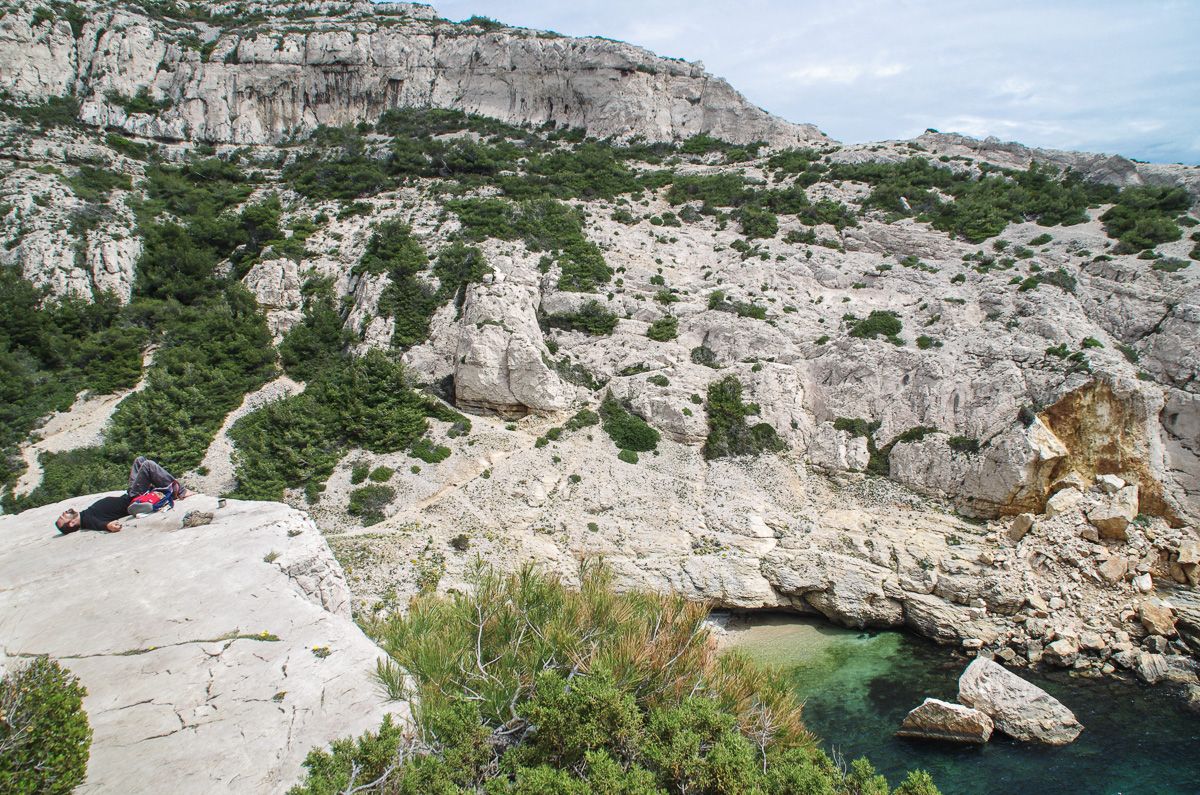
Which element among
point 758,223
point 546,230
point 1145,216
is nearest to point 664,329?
point 546,230

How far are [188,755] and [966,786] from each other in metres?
15.9

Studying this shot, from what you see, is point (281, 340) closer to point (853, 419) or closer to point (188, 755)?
point (188, 755)

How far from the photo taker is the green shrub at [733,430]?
27.0 meters

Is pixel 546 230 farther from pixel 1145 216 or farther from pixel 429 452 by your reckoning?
pixel 1145 216

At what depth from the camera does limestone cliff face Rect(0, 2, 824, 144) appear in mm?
50750

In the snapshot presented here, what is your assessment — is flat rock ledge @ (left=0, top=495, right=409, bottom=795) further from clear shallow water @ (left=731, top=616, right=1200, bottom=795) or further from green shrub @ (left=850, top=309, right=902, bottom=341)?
green shrub @ (left=850, top=309, right=902, bottom=341)

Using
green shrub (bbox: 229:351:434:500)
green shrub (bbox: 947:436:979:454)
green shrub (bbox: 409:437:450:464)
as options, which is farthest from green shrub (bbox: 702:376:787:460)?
green shrub (bbox: 229:351:434:500)

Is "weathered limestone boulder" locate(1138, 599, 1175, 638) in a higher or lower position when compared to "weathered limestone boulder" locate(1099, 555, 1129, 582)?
lower

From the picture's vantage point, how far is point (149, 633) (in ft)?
24.8

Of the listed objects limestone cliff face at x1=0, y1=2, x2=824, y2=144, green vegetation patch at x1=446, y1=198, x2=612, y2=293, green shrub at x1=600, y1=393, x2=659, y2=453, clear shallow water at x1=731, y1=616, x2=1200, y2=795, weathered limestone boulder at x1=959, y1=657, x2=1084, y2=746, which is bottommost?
clear shallow water at x1=731, y1=616, x2=1200, y2=795

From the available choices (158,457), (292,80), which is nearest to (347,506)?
(158,457)

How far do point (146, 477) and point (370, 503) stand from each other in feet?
37.7

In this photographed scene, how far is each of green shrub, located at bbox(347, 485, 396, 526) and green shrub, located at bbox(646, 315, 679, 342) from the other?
17.4m

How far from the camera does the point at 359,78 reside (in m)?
56.4
